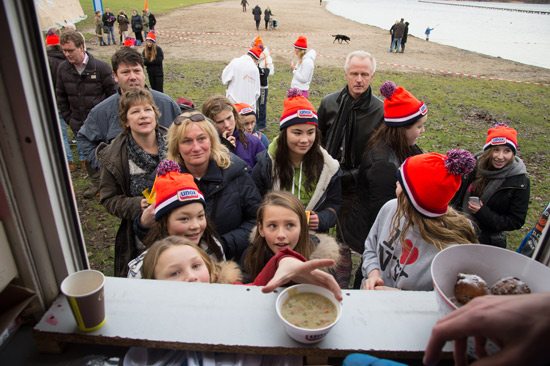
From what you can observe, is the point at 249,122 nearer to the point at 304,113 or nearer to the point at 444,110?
the point at 304,113

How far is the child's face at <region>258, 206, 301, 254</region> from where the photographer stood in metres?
2.27

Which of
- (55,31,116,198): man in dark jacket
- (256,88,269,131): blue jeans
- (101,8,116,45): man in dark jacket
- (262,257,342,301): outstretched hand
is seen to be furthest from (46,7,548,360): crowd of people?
(101,8,116,45): man in dark jacket

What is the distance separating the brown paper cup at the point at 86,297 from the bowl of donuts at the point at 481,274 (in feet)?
3.73

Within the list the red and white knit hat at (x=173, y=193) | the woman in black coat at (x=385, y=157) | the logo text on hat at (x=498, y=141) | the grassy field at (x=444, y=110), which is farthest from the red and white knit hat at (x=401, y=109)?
the grassy field at (x=444, y=110)

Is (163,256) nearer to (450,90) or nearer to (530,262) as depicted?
(530,262)

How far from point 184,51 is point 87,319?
1814cm

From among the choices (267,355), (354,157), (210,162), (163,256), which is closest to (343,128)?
(354,157)

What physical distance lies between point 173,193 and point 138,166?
929 millimetres

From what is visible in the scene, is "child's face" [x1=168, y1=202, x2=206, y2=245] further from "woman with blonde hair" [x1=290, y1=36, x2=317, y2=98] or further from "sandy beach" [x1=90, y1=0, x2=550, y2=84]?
"sandy beach" [x1=90, y1=0, x2=550, y2=84]

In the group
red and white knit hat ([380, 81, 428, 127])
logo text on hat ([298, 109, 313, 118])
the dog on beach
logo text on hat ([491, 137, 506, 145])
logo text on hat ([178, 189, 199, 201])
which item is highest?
red and white knit hat ([380, 81, 428, 127])

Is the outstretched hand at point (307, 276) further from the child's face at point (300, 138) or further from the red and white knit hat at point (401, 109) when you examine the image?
the red and white knit hat at point (401, 109)

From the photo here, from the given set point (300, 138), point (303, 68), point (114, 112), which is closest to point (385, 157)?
point (300, 138)

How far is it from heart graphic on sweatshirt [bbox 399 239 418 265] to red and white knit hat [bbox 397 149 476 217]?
0.22 metres

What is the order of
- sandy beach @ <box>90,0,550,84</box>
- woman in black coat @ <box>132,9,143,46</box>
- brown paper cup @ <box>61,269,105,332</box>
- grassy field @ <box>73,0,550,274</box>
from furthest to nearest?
woman in black coat @ <box>132,9,143,46</box>, sandy beach @ <box>90,0,550,84</box>, grassy field @ <box>73,0,550,274</box>, brown paper cup @ <box>61,269,105,332</box>
